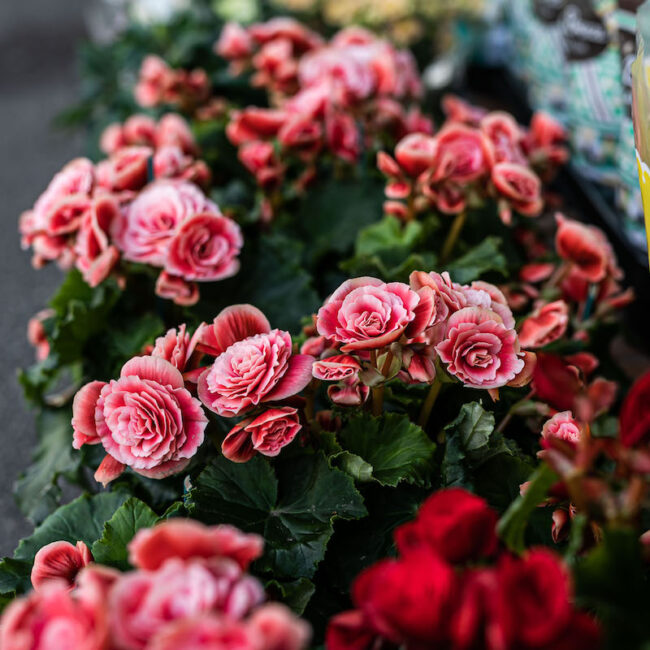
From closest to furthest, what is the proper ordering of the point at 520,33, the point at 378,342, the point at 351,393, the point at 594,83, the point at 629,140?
1. the point at 378,342
2. the point at 351,393
3. the point at 629,140
4. the point at 594,83
5. the point at 520,33

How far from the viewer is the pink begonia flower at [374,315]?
0.56 meters

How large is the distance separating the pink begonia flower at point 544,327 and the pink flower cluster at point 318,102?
21.0 inches

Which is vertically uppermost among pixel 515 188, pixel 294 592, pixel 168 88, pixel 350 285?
pixel 168 88

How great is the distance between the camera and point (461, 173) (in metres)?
0.97

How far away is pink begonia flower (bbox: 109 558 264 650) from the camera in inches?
13.7

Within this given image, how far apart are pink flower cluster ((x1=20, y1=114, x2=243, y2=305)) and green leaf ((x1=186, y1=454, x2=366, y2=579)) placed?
0.26 m

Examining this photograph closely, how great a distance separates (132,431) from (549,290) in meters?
0.61

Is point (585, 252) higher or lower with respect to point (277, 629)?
lower

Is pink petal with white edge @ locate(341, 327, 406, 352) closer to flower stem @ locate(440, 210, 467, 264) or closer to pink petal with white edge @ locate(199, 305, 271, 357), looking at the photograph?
pink petal with white edge @ locate(199, 305, 271, 357)

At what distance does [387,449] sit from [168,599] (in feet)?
1.16

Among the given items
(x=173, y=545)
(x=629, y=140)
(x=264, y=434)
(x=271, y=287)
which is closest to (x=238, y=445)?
(x=264, y=434)

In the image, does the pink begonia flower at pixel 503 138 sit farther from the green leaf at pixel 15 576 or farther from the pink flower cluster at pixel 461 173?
the green leaf at pixel 15 576

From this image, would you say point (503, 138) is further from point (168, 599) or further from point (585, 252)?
point (168, 599)

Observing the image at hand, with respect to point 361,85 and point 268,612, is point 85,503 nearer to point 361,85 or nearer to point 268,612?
point 268,612
